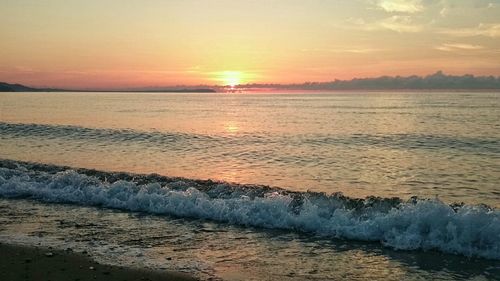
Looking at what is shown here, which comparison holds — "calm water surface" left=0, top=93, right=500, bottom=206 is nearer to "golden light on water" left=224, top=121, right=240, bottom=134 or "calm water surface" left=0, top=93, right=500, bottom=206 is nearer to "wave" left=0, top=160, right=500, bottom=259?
"golden light on water" left=224, top=121, right=240, bottom=134

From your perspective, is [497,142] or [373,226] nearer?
[373,226]

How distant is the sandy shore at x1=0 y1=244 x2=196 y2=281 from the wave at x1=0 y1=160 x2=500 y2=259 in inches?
158

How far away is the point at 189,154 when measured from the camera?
2558cm

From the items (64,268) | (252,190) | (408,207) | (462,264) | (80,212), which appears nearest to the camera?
(64,268)

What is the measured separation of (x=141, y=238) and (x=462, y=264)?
6.28 metres

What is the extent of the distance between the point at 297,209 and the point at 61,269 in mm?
6030

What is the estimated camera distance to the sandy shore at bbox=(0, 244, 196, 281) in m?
7.46

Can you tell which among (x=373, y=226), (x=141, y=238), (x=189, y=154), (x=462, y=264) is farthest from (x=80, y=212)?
(x=189, y=154)

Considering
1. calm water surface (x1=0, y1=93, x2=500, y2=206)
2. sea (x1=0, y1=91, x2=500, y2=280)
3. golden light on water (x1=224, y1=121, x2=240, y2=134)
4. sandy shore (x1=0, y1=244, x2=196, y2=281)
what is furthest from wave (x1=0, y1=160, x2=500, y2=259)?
golden light on water (x1=224, y1=121, x2=240, y2=134)

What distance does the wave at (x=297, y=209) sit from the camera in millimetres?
9758

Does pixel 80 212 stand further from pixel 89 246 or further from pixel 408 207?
pixel 408 207

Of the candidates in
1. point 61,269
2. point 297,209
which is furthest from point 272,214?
point 61,269

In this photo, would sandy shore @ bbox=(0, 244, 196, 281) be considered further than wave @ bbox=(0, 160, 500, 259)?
No

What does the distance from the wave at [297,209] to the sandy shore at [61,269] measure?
401 centimetres
